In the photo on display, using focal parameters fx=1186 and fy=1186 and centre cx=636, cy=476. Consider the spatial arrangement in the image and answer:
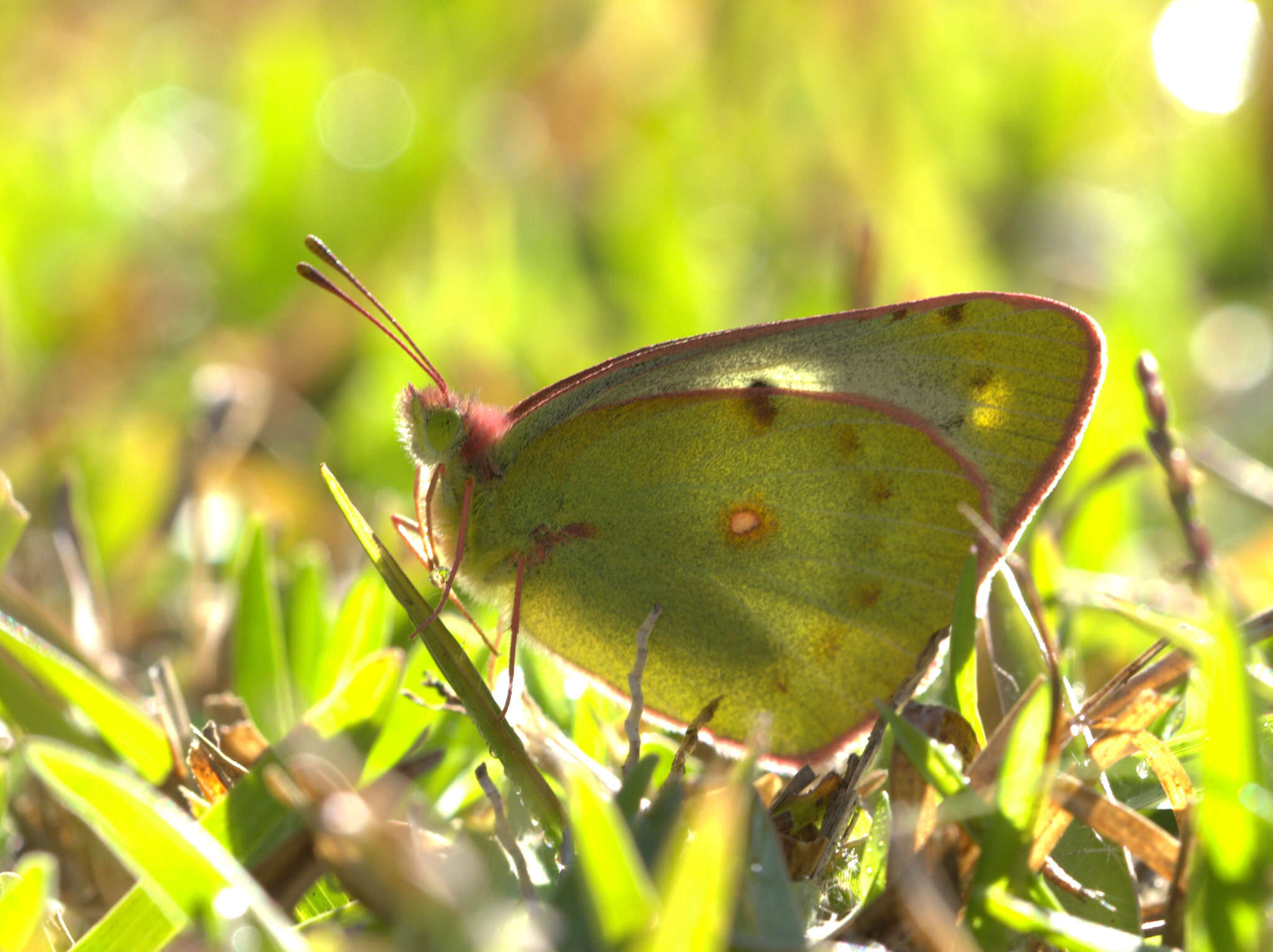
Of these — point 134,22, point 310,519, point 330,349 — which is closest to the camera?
point 310,519

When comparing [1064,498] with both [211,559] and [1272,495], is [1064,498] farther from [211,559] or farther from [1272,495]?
[211,559]

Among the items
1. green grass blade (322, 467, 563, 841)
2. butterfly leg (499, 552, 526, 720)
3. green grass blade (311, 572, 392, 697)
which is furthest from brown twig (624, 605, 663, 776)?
green grass blade (311, 572, 392, 697)

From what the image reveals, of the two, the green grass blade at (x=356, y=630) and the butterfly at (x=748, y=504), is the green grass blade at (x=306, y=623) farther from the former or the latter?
the butterfly at (x=748, y=504)

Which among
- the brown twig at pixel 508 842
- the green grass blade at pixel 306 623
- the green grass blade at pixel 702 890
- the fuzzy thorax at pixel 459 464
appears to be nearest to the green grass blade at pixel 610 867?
the green grass blade at pixel 702 890

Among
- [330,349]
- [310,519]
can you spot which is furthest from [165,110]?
[310,519]

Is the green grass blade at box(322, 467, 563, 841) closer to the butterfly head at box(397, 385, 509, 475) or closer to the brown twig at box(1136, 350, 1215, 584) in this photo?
the butterfly head at box(397, 385, 509, 475)

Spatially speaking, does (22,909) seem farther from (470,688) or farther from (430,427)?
(430,427)
